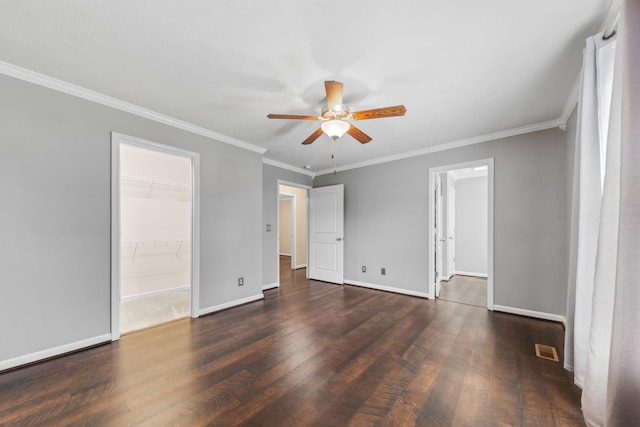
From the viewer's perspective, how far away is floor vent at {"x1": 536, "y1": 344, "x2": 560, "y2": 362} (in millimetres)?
2252

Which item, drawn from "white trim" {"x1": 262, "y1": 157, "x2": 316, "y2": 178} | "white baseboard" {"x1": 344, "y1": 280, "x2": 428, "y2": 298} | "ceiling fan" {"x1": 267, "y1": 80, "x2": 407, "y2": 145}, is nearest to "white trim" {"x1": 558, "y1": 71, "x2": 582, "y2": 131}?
"ceiling fan" {"x1": 267, "y1": 80, "x2": 407, "y2": 145}

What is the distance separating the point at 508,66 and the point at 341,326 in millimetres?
2957

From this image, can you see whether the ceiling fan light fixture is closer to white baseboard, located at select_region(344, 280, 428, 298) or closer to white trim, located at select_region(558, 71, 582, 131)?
white trim, located at select_region(558, 71, 582, 131)

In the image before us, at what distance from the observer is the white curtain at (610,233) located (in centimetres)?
100

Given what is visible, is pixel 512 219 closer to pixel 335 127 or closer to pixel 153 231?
pixel 335 127

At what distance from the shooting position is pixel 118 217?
2598 mm

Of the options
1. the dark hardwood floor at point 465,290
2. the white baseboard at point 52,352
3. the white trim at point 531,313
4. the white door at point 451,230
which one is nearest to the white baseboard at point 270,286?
the white baseboard at point 52,352

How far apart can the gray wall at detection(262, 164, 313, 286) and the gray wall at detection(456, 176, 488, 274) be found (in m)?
4.40

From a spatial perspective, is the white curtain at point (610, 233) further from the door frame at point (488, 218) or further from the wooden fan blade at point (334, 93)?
the door frame at point (488, 218)

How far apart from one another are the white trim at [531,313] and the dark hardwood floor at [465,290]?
0.84ft

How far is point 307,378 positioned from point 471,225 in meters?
5.58

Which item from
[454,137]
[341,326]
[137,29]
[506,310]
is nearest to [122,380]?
[341,326]

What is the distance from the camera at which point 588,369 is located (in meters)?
1.35

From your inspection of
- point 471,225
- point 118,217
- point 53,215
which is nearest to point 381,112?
point 118,217
